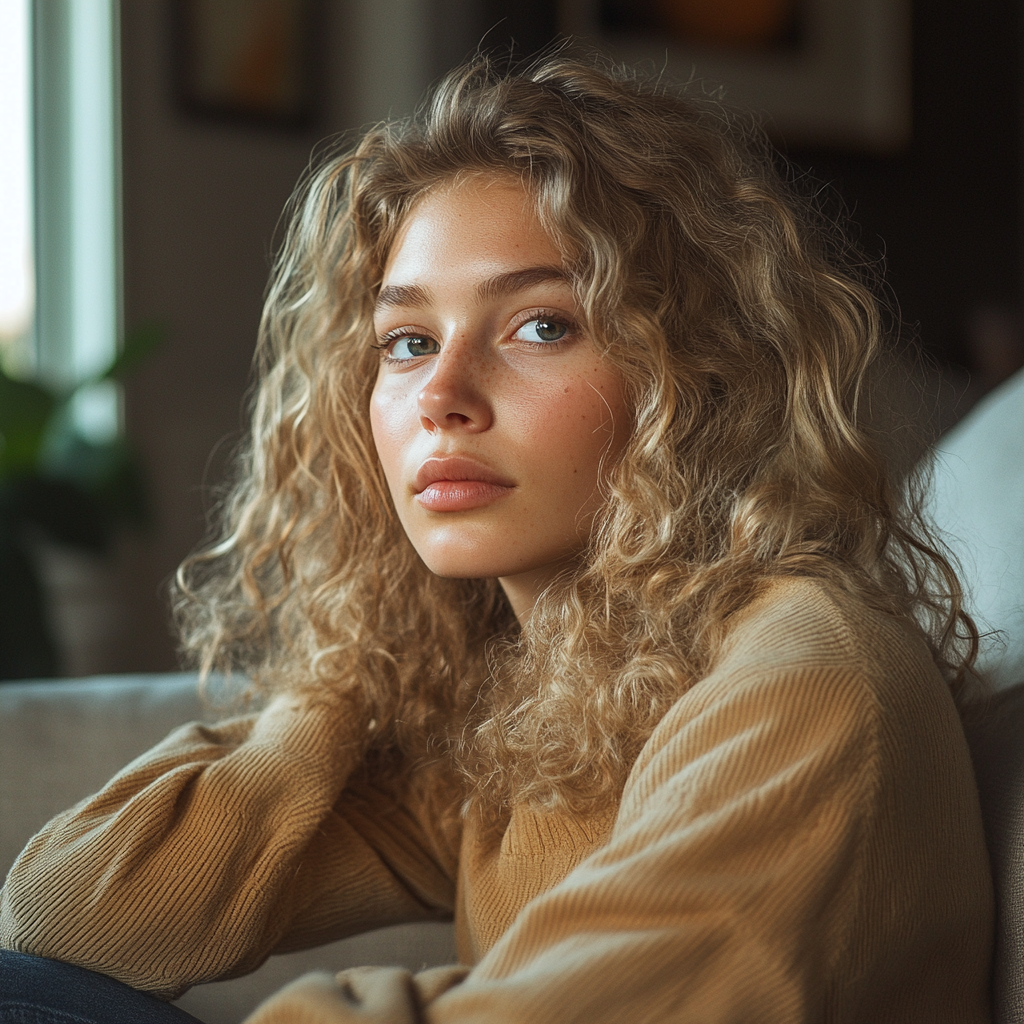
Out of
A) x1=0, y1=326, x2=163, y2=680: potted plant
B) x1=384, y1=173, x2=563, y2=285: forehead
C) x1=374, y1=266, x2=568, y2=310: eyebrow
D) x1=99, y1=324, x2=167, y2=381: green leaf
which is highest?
x1=384, y1=173, x2=563, y2=285: forehead

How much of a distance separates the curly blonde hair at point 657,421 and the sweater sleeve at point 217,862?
0.25 ft

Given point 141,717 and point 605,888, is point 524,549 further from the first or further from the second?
point 141,717

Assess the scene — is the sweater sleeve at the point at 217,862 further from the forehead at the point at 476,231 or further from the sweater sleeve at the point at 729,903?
the forehead at the point at 476,231

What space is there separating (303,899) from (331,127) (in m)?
2.26

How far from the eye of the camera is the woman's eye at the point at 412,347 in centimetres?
93

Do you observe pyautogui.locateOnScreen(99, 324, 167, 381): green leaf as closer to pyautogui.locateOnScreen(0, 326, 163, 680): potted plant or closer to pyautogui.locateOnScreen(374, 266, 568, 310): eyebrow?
pyautogui.locateOnScreen(0, 326, 163, 680): potted plant

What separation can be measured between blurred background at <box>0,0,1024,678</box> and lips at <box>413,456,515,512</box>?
187cm

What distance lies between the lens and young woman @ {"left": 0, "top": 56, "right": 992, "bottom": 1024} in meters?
0.60

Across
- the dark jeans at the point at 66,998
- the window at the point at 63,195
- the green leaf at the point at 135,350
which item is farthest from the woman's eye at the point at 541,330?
the window at the point at 63,195

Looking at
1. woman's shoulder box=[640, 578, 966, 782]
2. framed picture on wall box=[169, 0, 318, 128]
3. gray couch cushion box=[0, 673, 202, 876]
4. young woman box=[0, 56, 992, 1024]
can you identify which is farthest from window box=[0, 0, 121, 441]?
woman's shoulder box=[640, 578, 966, 782]

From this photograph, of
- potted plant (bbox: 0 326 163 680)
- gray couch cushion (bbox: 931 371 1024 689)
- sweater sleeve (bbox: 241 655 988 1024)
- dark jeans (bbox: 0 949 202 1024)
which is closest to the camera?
sweater sleeve (bbox: 241 655 988 1024)

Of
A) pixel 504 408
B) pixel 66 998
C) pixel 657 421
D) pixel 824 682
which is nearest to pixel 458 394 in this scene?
pixel 504 408

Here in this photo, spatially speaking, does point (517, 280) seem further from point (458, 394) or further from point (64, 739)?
point (64, 739)

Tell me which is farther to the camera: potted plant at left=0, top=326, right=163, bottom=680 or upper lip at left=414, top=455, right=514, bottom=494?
potted plant at left=0, top=326, right=163, bottom=680
